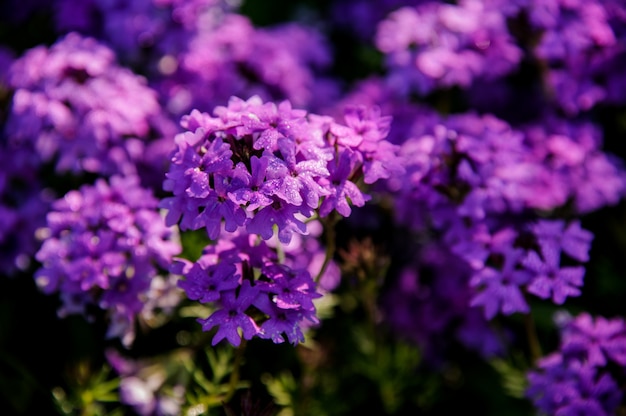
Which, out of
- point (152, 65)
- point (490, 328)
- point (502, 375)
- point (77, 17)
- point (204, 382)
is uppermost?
point (77, 17)

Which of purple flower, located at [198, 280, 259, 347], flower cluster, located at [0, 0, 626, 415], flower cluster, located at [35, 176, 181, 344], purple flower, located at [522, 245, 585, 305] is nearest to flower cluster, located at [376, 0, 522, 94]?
flower cluster, located at [0, 0, 626, 415]

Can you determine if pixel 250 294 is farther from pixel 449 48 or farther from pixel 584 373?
pixel 449 48

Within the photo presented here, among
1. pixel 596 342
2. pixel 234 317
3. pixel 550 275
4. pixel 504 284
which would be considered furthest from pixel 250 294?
pixel 596 342

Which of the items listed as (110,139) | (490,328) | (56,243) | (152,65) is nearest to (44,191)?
(110,139)

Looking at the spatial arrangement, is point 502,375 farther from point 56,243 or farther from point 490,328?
point 56,243

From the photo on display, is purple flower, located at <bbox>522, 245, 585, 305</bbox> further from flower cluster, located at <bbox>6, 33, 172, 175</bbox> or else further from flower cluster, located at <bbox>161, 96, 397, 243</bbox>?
flower cluster, located at <bbox>6, 33, 172, 175</bbox>

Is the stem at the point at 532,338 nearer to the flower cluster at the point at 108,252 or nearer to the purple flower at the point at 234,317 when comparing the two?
the purple flower at the point at 234,317
